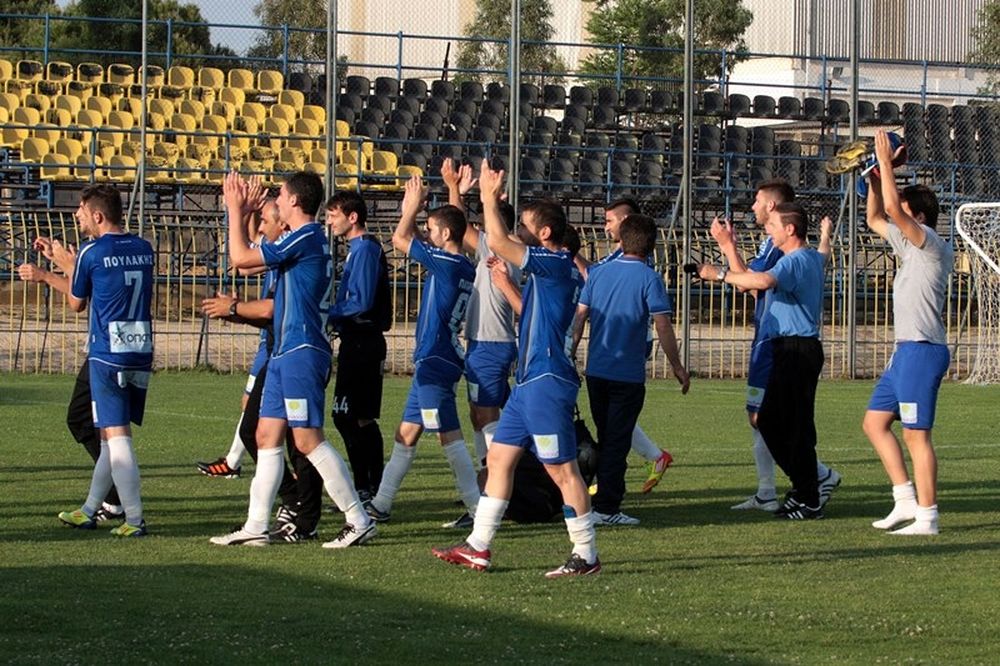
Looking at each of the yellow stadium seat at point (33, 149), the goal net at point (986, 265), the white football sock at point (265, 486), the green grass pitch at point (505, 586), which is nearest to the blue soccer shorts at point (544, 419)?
the green grass pitch at point (505, 586)

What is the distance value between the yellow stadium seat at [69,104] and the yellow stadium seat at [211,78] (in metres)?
2.66

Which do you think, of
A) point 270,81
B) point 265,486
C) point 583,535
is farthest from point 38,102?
point 583,535

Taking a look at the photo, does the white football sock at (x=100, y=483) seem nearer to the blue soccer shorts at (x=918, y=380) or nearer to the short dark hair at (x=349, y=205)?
the short dark hair at (x=349, y=205)

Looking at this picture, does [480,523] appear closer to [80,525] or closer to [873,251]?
[80,525]

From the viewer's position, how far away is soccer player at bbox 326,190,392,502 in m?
10.1

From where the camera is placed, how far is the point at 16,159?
2989 centimetres

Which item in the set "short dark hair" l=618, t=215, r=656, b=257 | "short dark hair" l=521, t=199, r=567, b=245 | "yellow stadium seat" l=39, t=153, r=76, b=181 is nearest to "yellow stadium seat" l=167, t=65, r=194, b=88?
"yellow stadium seat" l=39, t=153, r=76, b=181

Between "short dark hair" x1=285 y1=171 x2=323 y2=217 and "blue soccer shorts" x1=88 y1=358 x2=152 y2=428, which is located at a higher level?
"short dark hair" x1=285 y1=171 x2=323 y2=217

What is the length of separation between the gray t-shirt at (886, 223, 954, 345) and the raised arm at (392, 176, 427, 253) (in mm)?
2819

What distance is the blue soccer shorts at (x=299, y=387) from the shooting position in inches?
351

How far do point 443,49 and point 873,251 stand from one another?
628 inches

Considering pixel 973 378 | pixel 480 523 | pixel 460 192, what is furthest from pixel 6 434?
pixel 973 378

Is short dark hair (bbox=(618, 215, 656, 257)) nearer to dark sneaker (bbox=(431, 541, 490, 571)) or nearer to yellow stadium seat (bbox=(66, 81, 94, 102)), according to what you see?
dark sneaker (bbox=(431, 541, 490, 571))

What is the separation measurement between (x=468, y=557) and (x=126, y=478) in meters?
2.16
